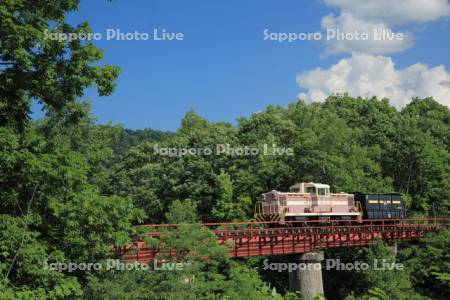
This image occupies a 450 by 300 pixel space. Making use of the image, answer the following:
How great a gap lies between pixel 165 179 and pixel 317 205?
20.0 metres

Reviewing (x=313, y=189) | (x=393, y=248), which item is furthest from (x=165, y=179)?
(x=393, y=248)

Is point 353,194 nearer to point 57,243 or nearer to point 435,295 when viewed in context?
point 435,295

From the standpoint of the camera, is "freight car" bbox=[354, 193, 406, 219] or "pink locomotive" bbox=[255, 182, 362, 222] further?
"freight car" bbox=[354, 193, 406, 219]

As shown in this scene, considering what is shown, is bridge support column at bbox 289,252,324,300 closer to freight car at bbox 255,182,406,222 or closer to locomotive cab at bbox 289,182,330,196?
freight car at bbox 255,182,406,222

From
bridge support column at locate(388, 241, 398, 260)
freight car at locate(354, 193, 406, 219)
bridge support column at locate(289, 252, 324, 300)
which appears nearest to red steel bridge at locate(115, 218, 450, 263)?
bridge support column at locate(388, 241, 398, 260)

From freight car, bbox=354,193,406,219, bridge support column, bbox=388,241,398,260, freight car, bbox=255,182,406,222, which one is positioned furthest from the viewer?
freight car, bbox=354,193,406,219

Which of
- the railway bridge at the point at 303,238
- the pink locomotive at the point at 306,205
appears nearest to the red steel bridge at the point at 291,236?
the railway bridge at the point at 303,238

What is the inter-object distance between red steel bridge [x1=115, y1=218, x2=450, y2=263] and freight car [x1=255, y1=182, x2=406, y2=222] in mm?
879

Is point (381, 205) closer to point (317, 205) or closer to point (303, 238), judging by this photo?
point (317, 205)

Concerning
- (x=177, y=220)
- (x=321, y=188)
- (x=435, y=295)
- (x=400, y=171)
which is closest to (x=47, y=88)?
(x=177, y=220)

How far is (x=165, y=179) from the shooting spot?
52.8 m

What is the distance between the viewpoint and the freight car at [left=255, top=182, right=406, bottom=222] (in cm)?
3722

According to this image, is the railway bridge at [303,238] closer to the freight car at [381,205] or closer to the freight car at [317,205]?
the freight car at [317,205]

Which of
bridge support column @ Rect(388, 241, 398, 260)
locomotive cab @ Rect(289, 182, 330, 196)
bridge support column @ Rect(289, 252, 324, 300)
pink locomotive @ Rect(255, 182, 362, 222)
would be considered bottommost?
bridge support column @ Rect(289, 252, 324, 300)
